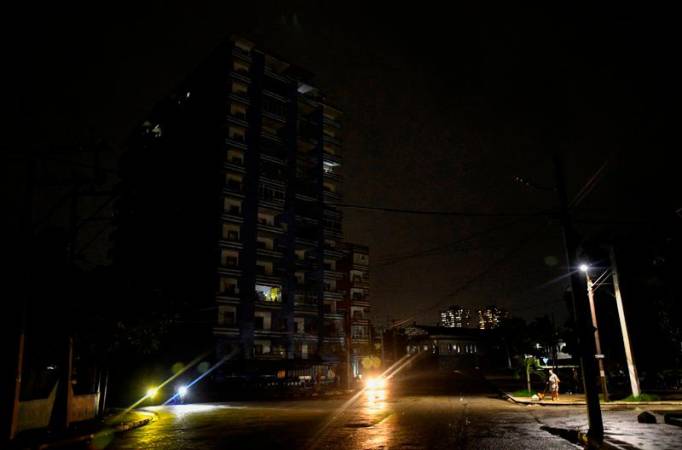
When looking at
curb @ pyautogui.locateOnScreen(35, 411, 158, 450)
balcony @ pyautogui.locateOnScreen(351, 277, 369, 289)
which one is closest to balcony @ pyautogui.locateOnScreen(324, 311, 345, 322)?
balcony @ pyautogui.locateOnScreen(351, 277, 369, 289)

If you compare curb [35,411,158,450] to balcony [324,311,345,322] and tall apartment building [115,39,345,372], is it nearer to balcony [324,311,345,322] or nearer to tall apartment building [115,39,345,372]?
tall apartment building [115,39,345,372]

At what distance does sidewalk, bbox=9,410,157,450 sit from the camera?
15.1 metres

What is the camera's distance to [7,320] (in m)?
19.1

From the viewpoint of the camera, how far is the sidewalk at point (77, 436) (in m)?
15.1

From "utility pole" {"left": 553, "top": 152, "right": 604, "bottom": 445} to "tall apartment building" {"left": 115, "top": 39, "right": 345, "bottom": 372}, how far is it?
3976 cm

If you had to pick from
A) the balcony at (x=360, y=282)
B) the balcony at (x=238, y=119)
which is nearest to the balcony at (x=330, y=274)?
the balcony at (x=360, y=282)

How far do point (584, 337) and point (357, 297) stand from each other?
208 feet

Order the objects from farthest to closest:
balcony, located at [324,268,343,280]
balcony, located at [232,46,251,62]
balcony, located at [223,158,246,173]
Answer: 1. balcony, located at [324,268,343,280]
2. balcony, located at [232,46,251,62]
3. balcony, located at [223,158,246,173]

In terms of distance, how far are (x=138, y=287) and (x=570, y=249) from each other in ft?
66.6

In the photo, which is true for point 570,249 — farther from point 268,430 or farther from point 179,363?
point 179,363

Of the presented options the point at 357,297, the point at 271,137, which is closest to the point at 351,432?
the point at 271,137

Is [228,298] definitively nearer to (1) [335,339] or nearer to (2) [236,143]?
(1) [335,339]

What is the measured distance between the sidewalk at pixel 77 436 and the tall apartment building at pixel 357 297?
49216 millimetres

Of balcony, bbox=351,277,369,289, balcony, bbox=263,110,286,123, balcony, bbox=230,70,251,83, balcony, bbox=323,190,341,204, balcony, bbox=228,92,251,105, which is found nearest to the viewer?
balcony, bbox=228,92,251,105
